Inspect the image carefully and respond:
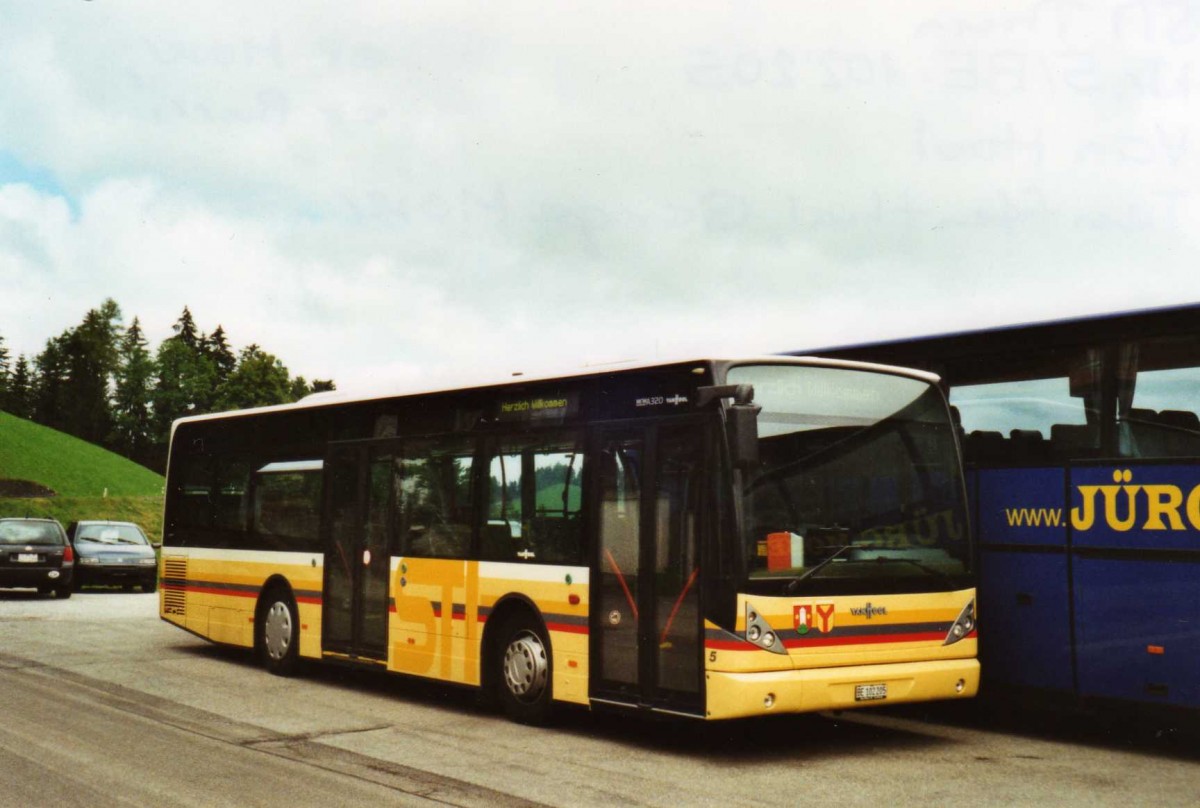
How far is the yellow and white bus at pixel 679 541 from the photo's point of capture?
30.5 feet

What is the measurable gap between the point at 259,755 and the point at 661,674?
2969 millimetres

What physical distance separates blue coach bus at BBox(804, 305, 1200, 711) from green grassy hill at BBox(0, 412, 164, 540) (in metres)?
54.7

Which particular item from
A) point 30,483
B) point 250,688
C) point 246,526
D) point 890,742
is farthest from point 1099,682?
point 30,483

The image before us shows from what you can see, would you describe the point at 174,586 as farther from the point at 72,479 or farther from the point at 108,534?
the point at 72,479

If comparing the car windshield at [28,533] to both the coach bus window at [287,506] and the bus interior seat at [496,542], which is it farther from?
the bus interior seat at [496,542]

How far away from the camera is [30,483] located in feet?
239

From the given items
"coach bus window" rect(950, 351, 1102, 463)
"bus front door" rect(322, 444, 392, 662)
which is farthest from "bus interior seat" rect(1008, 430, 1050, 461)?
"bus front door" rect(322, 444, 392, 662)

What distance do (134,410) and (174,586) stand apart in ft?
408

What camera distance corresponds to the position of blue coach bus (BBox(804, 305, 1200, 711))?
9594mm

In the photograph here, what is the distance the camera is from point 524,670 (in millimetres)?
11203

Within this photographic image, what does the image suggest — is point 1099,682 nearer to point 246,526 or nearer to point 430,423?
point 430,423

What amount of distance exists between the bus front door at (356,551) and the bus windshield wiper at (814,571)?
5.21 meters

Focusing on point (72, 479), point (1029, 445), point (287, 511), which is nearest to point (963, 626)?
point (1029, 445)

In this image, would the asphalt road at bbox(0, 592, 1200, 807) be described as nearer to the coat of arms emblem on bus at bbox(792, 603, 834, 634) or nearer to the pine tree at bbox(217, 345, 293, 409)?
the coat of arms emblem on bus at bbox(792, 603, 834, 634)
